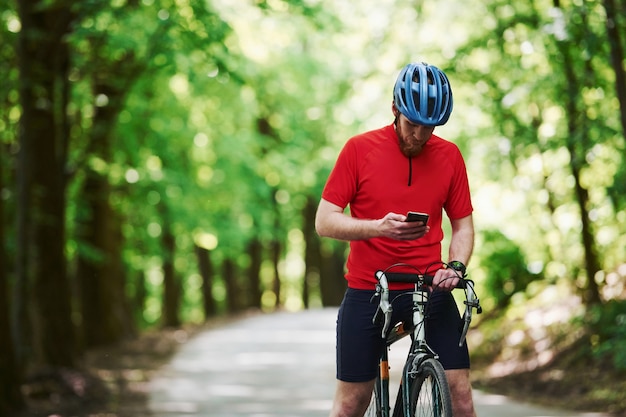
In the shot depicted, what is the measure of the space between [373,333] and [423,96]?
1135 mm

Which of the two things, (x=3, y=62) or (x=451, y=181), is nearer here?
(x=451, y=181)

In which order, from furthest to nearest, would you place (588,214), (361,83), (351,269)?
1. (361,83)
2. (588,214)
3. (351,269)

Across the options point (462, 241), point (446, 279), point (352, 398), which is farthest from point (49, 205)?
point (446, 279)

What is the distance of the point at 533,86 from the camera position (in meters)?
12.3

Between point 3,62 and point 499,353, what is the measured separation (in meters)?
7.50

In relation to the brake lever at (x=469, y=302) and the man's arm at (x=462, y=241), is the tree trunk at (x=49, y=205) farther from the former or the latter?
the brake lever at (x=469, y=302)

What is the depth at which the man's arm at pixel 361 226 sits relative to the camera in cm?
424

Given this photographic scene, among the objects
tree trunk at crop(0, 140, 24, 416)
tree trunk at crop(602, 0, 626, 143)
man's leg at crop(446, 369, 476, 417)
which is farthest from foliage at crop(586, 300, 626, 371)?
man's leg at crop(446, 369, 476, 417)

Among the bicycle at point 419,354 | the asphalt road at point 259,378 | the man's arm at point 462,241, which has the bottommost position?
the asphalt road at point 259,378

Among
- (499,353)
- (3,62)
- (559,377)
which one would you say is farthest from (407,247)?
(499,353)

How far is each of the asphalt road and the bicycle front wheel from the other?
5253 millimetres

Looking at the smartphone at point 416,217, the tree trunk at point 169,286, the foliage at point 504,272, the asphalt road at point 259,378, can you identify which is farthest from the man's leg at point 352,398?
the tree trunk at point 169,286

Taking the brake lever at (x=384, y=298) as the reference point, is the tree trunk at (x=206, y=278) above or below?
above

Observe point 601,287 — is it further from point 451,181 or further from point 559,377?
point 451,181
